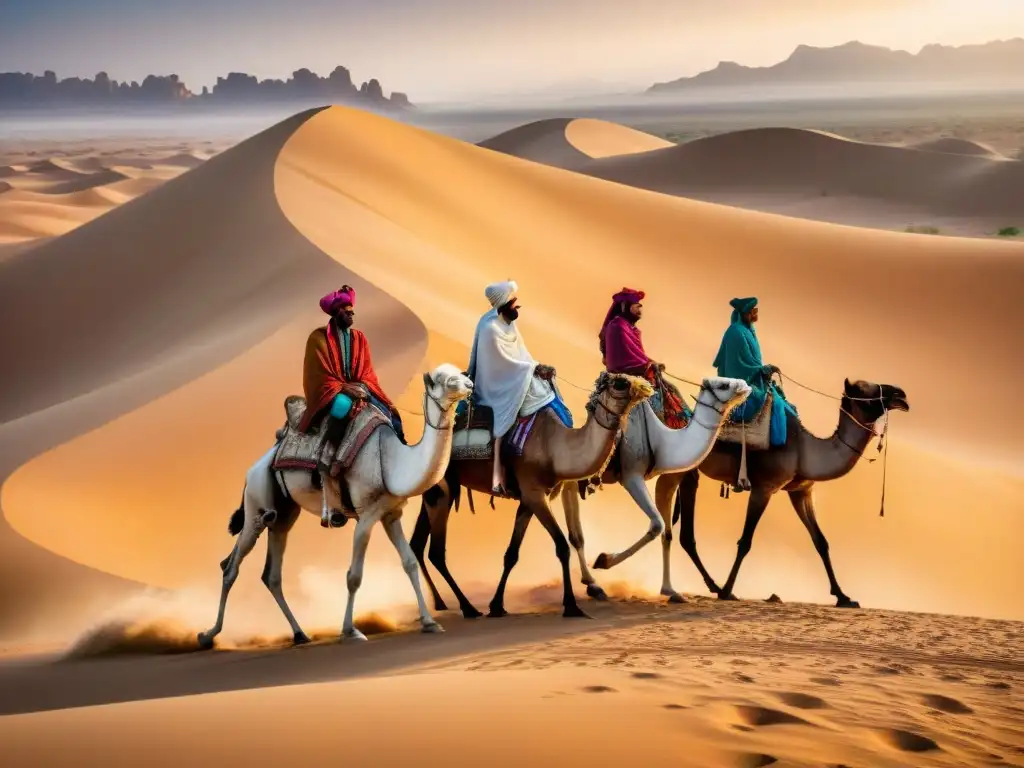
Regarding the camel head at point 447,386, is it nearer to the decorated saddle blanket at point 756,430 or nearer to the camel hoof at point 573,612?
the camel hoof at point 573,612

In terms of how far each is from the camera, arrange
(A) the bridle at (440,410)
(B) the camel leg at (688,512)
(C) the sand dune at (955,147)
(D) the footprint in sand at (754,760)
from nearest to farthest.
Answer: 1. (D) the footprint in sand at (754,760)
2. (A) the bridle at (440,410)
3. (B) the camel leg at (688,512)
4. (C) the sand dune at (955,147)

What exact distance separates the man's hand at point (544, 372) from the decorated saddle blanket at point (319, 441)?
A: 130 cm

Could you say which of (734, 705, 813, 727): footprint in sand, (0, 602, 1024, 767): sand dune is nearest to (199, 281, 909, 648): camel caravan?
(0, 602, 1024, 767): sand dune

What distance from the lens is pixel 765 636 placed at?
10.4 m

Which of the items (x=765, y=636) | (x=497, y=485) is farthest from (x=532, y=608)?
(x=765, y=636)

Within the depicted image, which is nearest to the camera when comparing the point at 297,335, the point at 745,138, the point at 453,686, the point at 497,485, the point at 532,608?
the point at 453,686

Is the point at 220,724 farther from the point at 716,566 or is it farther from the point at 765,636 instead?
the point at 716,566

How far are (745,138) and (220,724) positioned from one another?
85.0 meters

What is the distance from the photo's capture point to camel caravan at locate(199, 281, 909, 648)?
10.9m

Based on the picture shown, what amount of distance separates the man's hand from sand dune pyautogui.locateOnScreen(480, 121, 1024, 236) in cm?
5936

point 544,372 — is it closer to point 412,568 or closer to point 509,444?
point 509,444

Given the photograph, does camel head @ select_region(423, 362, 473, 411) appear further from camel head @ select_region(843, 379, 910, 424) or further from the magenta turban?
→ camel head @ select_region(843, 379, 910, 424)

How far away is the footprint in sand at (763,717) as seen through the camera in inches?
280

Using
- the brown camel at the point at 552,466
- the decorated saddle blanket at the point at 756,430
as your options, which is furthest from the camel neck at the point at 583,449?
the decorated saddle blanket at the point at 756,430
